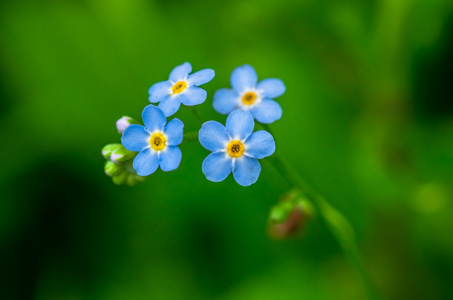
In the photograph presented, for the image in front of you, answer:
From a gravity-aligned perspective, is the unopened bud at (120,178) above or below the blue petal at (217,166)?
above

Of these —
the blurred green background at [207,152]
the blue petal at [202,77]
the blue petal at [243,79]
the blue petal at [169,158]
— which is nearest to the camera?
the blue petal at [169,158]

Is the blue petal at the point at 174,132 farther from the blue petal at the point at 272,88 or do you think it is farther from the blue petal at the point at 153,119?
the blue petal at the point at 272,88

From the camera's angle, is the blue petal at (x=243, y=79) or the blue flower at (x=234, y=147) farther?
the blue petal at (x=243, y=79)

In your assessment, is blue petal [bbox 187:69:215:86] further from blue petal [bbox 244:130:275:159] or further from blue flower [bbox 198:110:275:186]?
blue petal [bbox 244:130:275:159]

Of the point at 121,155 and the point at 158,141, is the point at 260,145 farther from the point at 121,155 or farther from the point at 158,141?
the point at 121,155

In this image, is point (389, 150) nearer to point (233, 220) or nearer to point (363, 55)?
point (363, 55)

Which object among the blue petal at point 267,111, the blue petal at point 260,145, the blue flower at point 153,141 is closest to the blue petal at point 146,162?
the blue flower at point 153,141
